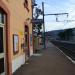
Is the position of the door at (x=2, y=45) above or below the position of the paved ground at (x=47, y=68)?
above

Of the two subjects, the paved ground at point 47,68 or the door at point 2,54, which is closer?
the door at point 2,54

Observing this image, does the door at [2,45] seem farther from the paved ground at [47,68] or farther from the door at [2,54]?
the paved ground at [47,68]

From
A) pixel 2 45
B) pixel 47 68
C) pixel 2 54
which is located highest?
pixel 2 45

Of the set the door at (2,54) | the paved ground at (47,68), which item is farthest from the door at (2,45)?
the paved ground at (47,68)

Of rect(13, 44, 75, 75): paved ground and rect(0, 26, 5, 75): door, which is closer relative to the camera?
rect(0, 26, 5, 75): door

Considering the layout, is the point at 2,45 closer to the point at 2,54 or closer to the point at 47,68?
the point at 2,54

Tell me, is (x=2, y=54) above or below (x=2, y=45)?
below

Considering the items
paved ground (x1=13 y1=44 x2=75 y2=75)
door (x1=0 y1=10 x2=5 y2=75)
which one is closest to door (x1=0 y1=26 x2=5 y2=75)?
door (x1=0 y1=10 x2=5 y2=75)

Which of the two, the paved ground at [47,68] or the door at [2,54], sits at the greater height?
the door at [2,54]

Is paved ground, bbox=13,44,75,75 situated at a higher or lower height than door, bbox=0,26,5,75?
lower

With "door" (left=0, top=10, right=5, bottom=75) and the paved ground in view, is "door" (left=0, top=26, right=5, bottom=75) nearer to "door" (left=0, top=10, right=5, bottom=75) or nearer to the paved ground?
"door" (left=0, top=10, right=5, bottom=75)

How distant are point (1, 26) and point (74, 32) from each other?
407 ft

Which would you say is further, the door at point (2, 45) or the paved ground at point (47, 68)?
the paved ground at point (47, 68)

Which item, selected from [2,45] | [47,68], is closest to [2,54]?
[2,45]
